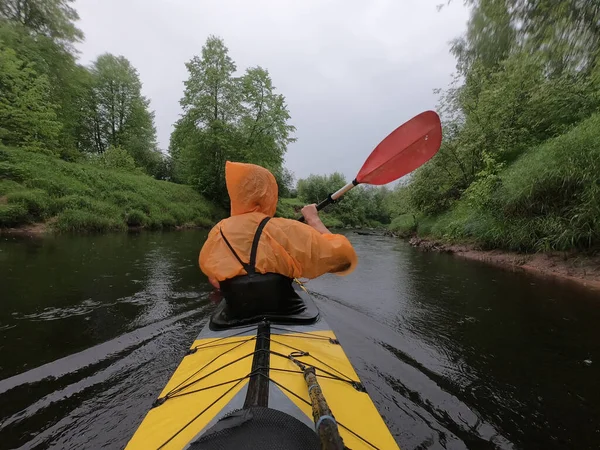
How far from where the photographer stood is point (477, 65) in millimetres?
12266

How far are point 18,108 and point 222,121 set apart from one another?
10.6m

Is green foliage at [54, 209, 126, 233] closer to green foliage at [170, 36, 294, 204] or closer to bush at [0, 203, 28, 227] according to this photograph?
bush at [0, 203, 28, 227]

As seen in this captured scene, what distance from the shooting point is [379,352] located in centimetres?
313

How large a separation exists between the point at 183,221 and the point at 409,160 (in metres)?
15.3

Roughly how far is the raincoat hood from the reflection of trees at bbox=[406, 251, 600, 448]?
2.15 metres

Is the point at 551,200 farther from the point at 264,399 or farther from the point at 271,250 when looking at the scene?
the point at 264,399

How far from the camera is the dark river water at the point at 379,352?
2.05 metres

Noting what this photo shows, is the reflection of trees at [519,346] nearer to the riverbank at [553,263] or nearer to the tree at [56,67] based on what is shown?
the riverbank at [553,263]

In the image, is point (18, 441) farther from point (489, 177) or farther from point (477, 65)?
point (477, 65)

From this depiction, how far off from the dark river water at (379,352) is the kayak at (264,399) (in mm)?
667

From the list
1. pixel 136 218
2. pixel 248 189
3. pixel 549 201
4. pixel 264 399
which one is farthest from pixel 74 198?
pixel 549 201

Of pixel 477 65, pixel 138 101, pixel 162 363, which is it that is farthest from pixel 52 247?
pixel 138 101

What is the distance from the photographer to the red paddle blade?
3582 millimetres

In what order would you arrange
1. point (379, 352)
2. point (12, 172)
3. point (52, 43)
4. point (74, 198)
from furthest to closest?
point (52, 43) < point (74, 198) < point (12, 172) < point (379, 352)
